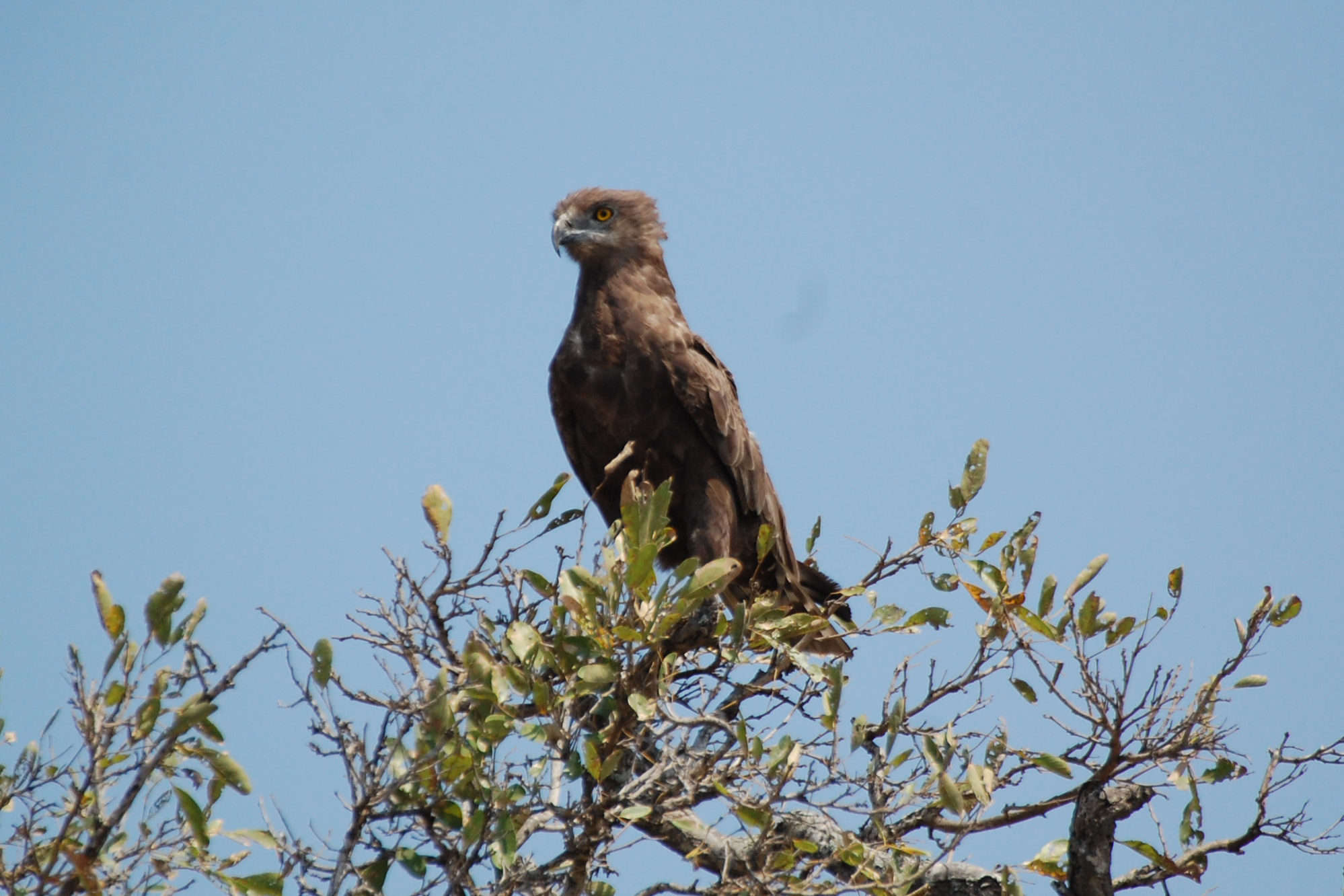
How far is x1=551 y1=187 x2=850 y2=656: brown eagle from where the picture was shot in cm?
558

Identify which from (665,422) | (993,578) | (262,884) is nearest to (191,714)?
(262,884)

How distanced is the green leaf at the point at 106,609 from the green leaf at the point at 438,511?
0.89m

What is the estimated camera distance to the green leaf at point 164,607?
2764mm

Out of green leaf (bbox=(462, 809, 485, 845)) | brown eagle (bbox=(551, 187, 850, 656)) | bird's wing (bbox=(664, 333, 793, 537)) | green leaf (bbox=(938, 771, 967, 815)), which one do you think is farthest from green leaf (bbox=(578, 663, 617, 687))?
bird's wing (bbox=(664, 333, 793, 537))

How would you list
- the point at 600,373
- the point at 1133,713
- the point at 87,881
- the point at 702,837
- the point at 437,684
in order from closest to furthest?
the point at 87,881
the point at 437,684
the point at 702,837
the point at 1133,713
the point at 600,373

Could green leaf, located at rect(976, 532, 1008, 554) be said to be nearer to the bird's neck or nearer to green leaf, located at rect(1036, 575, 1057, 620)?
green leaf, located at rect(1036, 575, 1057, 620)

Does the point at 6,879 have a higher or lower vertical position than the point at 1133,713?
lower

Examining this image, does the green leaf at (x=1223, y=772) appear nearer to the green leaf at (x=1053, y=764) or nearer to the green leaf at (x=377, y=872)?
the green leaf at (x=1053, y=764)

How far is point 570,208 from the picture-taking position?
6289 mm

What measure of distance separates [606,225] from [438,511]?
301 centimetres

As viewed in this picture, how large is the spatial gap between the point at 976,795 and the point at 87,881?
2.19 m

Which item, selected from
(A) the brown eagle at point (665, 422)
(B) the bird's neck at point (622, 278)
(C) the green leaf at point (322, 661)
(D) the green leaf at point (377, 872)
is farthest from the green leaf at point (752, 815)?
(B) the bird's neck at point (622, 278)

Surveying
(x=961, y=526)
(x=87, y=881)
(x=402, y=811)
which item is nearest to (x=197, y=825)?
(x=87, y=881)

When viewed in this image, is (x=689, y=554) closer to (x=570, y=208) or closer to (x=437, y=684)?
(x=570, y=208)
